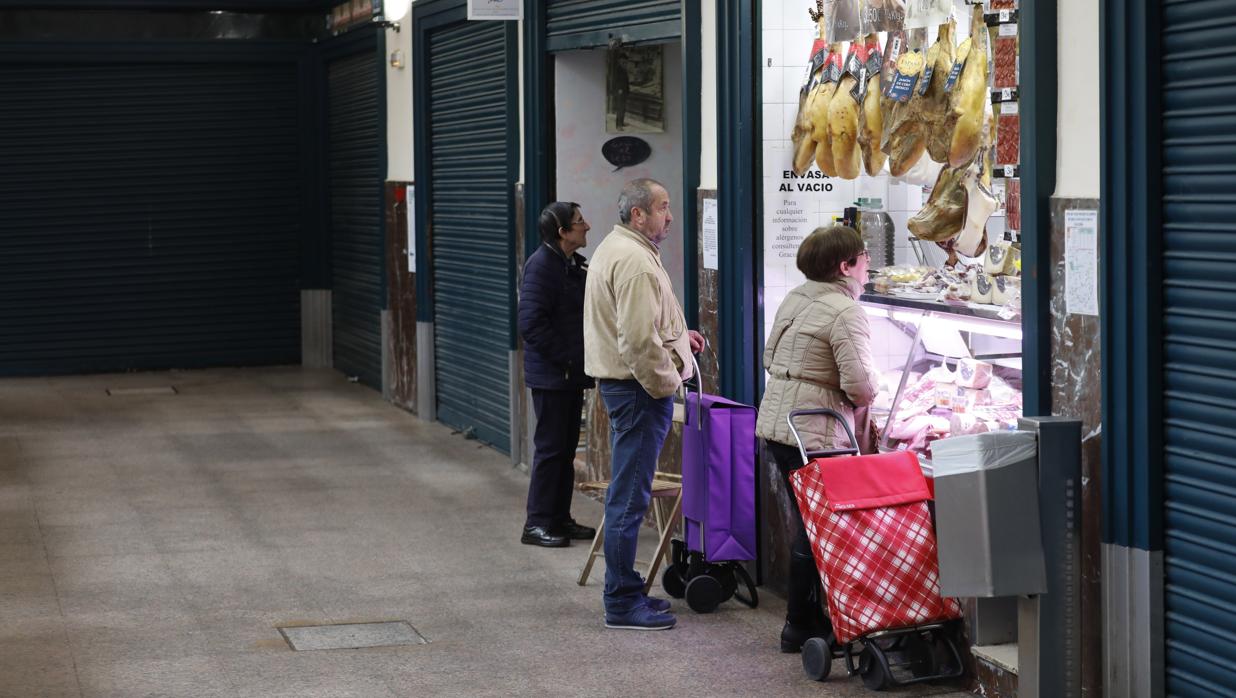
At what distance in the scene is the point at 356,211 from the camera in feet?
51.7

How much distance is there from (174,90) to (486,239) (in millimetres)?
6024

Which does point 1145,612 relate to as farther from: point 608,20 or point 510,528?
point 608,20

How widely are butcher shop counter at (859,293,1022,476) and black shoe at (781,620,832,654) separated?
77 cm

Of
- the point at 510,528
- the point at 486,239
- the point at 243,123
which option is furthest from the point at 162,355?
the point at 510,528

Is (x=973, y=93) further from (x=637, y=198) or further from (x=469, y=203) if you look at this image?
(x=469, y=203)

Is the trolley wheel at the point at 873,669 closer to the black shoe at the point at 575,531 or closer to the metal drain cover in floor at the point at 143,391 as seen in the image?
the black shoe at the point at 575,531

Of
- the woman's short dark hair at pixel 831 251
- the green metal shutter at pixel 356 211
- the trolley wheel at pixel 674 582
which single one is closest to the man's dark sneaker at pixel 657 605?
the trolley wheel at pixel 674 582

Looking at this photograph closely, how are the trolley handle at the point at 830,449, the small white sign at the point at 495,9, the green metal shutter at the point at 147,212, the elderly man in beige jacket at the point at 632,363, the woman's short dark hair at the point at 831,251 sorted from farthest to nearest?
1. the green metal shutter at the point at 147,212
2. the small white sign at the point at 495,9
3. the elderly man in beige jacket at the point at 632,363
4. the woman's short dark hair at the point at 831,251
5. the trolley handle at the point at 830,449

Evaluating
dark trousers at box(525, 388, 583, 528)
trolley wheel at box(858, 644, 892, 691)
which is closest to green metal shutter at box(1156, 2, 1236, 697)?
trolley wheel at box(858, 644, 892, 691)

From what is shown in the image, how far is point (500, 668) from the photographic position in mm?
6434

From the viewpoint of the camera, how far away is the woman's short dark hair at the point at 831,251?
6.41 m

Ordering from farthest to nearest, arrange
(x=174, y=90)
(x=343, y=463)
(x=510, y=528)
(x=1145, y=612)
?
(x=174, y=90) < (x=343, y=463) < (x=510, y=528) < (x=1145, y=612)

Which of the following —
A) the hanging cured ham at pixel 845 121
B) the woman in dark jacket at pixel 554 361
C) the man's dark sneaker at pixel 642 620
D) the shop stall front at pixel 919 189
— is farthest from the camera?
the woman in dark jacket at pixel 554 361

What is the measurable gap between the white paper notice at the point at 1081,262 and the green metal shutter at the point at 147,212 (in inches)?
490
